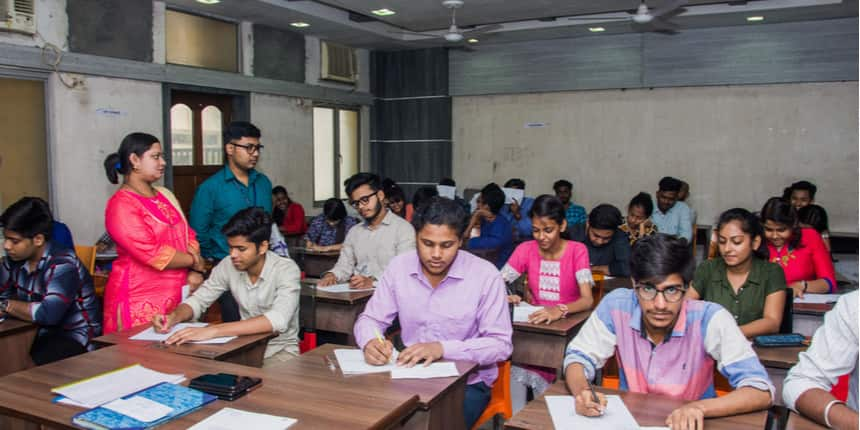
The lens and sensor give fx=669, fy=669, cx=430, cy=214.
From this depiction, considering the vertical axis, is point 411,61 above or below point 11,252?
above

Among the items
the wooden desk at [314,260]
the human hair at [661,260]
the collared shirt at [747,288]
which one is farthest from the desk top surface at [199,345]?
the wooden desk at [314,260]

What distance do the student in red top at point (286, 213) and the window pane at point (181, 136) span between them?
1040 millimetres

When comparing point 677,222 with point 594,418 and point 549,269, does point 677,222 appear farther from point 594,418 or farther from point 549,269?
point 594,418

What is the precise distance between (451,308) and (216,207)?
65.6 inches

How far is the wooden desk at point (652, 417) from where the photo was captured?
5.70ft

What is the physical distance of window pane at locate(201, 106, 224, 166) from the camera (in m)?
6.98

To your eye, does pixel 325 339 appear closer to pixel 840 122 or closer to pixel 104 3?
pixel 104 3

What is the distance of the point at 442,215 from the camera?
7.89 ft

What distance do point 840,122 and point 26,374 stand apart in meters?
7.67

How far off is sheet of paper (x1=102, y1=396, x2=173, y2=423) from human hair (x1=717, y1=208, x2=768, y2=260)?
7.60 ft

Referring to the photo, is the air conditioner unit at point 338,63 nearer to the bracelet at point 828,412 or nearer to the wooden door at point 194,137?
the wooden door at point 194,137

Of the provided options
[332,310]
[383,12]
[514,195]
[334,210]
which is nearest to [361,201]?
[332,310]

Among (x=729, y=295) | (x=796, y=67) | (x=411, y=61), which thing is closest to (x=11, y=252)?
(x=729, y=295)

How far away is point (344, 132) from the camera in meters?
9.04
